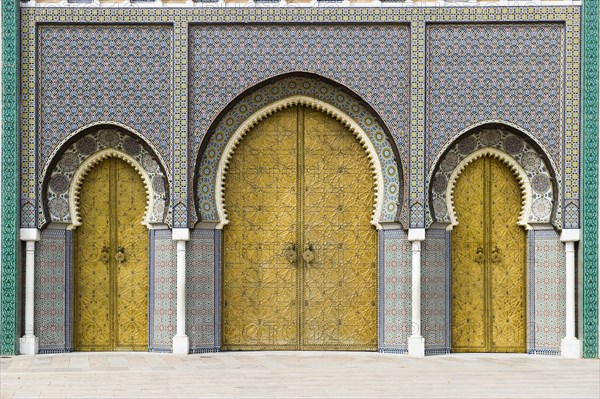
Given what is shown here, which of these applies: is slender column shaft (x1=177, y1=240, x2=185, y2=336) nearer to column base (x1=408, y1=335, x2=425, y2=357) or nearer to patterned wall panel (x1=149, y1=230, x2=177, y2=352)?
patterned wall panel (x1=149, y1=230, x2=177, y2=352)

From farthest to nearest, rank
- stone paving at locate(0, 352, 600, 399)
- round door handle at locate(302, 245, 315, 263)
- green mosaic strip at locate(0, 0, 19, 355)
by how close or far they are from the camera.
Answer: round door handle at locate(302, 245, 315, 263)
green mosaic strip at locate(0, 0, 19, 355)
stone paving at locate(0, 352, 600, 399)

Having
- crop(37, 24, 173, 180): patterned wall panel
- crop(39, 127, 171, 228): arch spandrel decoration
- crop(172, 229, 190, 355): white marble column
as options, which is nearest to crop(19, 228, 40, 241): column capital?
crop(39, 127, 171, 228): arch spandrel decoration

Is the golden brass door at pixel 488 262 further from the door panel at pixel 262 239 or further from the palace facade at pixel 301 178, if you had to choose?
the door panel at pixel 262 239

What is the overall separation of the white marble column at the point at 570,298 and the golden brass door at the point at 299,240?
2094 millimetres

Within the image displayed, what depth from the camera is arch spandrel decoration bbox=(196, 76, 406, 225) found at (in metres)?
10.7

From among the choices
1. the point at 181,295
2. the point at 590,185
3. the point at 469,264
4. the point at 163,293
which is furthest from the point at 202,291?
the point at 590,185

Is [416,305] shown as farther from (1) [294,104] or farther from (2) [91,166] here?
(2) [91,166]

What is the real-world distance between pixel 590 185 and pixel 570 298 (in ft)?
4.13

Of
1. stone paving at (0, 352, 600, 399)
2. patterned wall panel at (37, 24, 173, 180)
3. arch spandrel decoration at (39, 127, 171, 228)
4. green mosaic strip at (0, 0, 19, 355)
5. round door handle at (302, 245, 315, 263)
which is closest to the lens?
stone paving at (0, 352, 600, 399)

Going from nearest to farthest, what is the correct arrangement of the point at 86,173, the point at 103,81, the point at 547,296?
the point at 103,81 → the point at 547,296 → the point at 86,173

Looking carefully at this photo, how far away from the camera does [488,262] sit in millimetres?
10828

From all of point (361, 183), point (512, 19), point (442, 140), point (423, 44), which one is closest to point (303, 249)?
point (361, 183)

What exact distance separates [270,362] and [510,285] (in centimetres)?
291

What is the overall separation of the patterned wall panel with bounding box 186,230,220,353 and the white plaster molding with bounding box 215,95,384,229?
27cm
